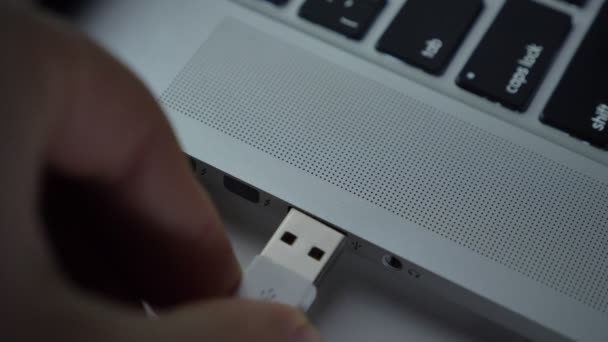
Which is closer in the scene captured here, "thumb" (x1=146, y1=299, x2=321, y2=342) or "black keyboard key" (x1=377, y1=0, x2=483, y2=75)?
"thumb" (x1=146, y1=299, x2=321, y2=342)

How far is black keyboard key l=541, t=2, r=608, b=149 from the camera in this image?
535 millimetres

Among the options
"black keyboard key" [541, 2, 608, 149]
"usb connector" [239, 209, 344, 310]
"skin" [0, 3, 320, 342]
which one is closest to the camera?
"skin" [0, 3, 320, 342]

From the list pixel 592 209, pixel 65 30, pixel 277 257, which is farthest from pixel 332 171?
pixel 65 30

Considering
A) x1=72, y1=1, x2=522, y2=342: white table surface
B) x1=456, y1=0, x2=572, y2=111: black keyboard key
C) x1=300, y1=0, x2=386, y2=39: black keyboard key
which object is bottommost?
x1=72, y1=1, x2=522, y2=342: white table surface

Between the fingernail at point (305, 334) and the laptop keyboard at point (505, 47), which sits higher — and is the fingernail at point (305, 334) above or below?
above

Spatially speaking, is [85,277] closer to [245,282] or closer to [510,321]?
[245,282]

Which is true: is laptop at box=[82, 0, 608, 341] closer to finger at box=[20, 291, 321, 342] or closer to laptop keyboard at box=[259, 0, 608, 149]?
laptop keyboard at box=[259, 0, 608, 149]

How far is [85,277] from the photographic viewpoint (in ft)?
0.92

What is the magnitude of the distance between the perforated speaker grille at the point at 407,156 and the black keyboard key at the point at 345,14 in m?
0.03

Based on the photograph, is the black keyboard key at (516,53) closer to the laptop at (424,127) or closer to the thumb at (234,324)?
the laptop at (424,127)

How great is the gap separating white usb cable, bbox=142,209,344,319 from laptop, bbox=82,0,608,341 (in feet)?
0.04

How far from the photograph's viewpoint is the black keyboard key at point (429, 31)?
56 cm

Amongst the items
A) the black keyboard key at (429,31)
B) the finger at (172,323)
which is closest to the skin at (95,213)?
the finger at (172,323)

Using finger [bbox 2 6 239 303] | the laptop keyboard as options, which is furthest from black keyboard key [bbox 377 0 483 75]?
finger [bbox 2 6 239 303]
